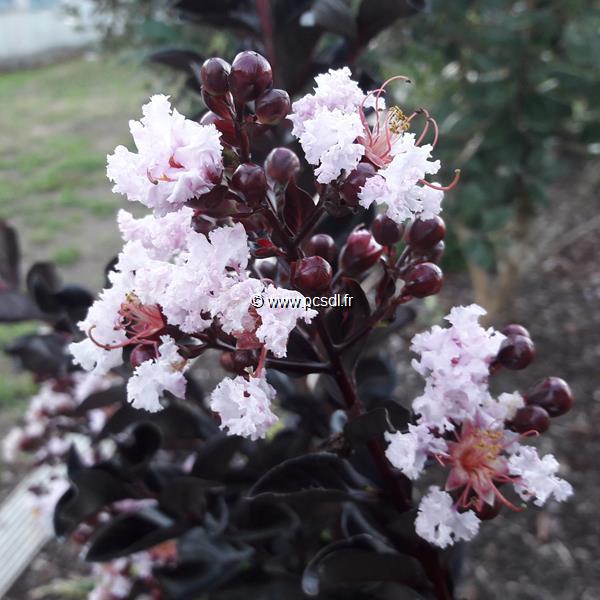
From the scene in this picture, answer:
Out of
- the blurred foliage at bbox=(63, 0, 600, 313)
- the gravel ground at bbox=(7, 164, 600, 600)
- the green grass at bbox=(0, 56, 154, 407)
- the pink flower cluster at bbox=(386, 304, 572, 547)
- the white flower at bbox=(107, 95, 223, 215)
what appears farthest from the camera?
the green grass at bbox=(0, 56, 154, 407)

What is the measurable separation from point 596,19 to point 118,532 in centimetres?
160

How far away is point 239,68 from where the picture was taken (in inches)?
21.2

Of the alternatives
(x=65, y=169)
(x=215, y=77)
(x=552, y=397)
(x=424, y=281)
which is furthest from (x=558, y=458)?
(x=65, y=169)

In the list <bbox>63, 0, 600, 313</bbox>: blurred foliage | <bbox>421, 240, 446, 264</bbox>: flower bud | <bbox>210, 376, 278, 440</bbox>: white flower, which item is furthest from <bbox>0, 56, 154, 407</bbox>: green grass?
<bbox>210, 376, 278, 440</bbox>: white flower

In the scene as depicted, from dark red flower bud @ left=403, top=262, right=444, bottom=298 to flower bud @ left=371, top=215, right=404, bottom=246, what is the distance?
38 millimetres

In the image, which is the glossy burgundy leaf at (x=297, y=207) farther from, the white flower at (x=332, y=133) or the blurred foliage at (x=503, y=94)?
the blurred foliage at (x=503, y=94)

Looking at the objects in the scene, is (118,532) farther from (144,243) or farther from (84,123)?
(84,123)

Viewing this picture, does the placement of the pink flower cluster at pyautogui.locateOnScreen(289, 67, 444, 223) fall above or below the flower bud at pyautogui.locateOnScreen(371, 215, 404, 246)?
above

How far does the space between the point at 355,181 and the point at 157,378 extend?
218 mm

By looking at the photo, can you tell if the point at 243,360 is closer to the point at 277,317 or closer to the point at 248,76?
the point at 277,317

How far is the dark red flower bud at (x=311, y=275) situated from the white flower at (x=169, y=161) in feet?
0.30

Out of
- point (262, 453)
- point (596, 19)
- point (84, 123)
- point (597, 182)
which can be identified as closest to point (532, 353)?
point (262, 453)

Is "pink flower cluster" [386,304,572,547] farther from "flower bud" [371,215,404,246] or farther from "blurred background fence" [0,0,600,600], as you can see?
"blurred background fence" [0,0,600,600]

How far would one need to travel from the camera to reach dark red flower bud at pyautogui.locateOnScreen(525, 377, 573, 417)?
0.67 metres
